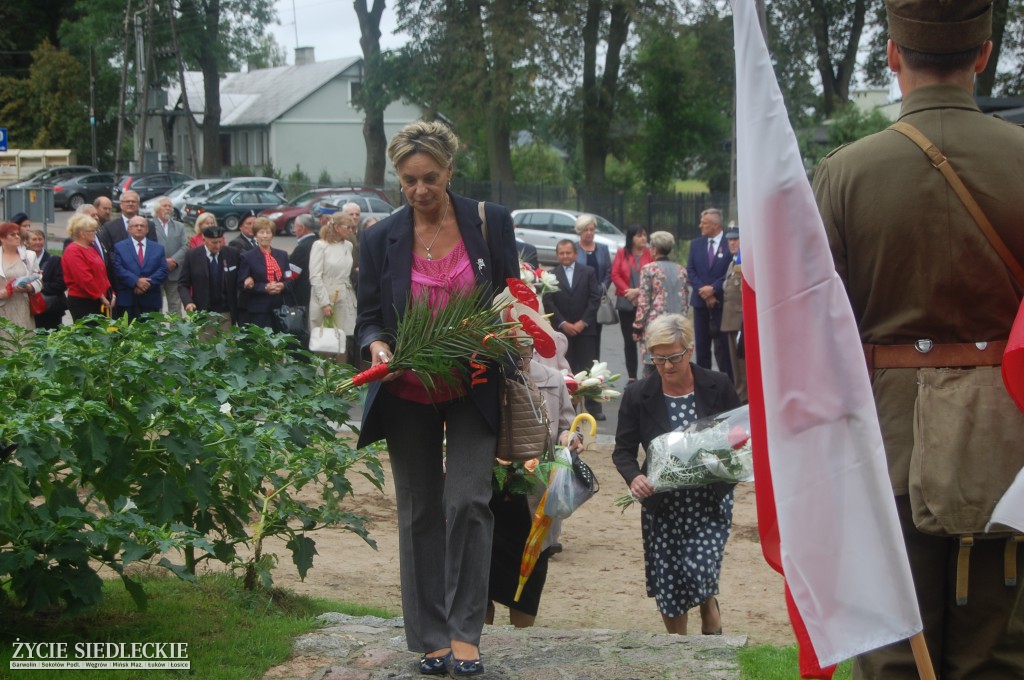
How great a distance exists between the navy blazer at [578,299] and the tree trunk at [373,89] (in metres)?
38.1

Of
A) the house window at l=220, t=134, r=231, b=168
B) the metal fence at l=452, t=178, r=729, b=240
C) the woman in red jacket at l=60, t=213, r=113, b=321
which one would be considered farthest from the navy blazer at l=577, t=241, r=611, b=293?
the house window at l=220, t=134, r=231, b=168

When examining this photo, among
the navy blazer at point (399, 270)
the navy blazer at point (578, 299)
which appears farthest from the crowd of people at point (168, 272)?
the navy blazer at point (399, 270)

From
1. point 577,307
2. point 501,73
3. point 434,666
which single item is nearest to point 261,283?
point 577,307

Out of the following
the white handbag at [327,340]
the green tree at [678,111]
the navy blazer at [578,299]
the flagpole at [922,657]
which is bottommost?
the white handbag at [327,340]

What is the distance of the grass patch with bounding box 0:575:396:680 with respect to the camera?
486cm

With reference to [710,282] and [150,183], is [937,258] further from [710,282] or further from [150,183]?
[150,183]

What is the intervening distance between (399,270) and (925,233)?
2.19 meters

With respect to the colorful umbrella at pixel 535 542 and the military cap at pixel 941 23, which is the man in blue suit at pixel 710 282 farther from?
the military cap at pixel 941 23

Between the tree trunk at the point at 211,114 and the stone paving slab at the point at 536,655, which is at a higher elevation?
the tree trunk at the point at 211,114

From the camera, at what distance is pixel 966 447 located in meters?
2.98

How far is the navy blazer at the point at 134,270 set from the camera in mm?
13078

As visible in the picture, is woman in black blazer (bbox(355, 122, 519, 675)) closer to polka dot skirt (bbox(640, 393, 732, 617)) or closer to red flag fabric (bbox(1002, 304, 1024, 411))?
polka dot skirt (bbox(640, 393, 732, 617))

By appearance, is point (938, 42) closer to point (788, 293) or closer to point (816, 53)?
point (788, 293)

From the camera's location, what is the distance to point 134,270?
43.1ft
